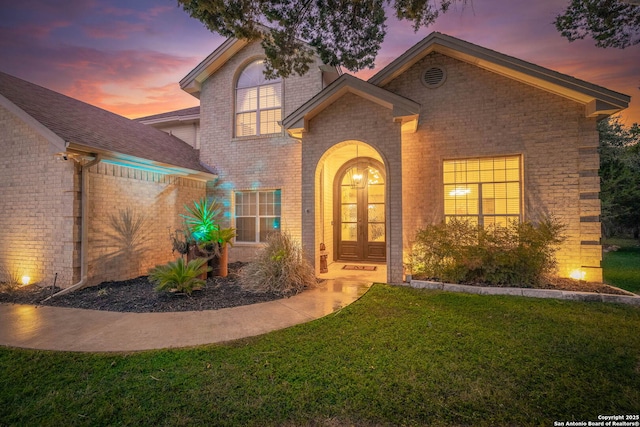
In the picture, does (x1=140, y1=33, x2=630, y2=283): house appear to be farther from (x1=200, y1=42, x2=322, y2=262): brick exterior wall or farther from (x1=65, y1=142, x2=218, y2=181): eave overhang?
(x1=65, y1=142, x2=218, y2=181): eave overhang

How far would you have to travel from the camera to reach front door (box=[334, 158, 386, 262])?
945 cm

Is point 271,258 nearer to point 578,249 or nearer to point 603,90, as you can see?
point 578,249

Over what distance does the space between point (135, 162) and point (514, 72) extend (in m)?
9.85

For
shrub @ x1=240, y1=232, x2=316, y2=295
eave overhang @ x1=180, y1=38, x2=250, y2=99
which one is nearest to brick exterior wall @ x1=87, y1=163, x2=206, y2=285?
shrub @ x1=240, y1=232, x2=316, y2=295

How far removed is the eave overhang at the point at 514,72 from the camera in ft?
19.7

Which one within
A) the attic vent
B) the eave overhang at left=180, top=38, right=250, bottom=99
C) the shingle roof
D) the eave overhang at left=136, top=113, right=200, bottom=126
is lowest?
the shingle roof

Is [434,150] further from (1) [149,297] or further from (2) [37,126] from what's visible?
(2) [37,126]

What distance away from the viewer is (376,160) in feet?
30.5

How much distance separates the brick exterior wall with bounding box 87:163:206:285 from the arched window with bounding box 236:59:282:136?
296 centimetres

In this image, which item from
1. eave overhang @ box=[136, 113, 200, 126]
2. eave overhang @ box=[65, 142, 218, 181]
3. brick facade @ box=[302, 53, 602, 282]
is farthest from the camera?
eave overhang @ box=[136, 113, 200, 126]

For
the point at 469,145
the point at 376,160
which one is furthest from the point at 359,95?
the point at 469,145

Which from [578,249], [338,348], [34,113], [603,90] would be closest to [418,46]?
[603,90]

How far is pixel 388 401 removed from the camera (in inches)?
98.5

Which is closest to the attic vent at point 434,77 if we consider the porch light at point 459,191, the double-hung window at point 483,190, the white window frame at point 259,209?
the double-hung window at point 483,190
